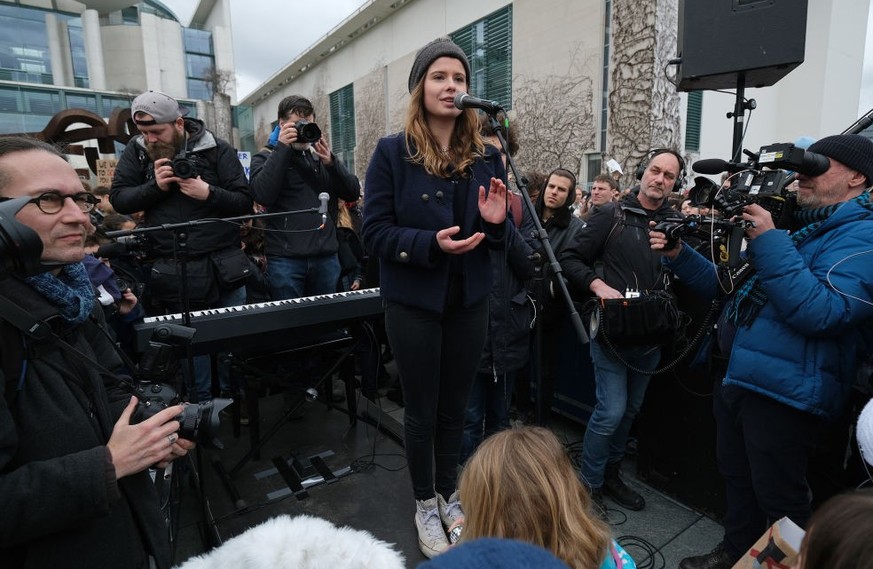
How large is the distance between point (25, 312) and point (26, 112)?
31.8m

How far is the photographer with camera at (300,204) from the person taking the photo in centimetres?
323

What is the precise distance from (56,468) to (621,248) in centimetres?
250

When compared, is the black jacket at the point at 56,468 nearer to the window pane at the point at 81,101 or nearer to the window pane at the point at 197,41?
the window pane at the point at 81,101

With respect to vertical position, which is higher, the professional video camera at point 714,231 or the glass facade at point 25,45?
the glass facade at point 25,45

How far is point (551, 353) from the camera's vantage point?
11.4 feet

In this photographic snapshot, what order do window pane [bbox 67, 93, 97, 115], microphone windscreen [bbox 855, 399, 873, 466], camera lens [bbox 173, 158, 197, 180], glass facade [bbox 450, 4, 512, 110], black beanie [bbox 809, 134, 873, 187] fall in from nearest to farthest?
1. microphone windscreen [bbox 855, 399, 873, 466]
2. black beanie [bbox 809, 134, 873, 187]
3. camera lens [bbox 173, 158, 197, 180]
4. glass facade [bbox 450, 4, 512, 110]
5. window pane [bbox 67, 93, 97, 115]

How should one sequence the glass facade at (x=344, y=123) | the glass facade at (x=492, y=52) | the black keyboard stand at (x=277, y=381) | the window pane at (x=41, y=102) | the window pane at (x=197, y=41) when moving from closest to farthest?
the black keyboard stand at (x=277, y=381), the glass facade at (x=492, y=52), the glass facade at (x=344, y=123), the window pane at (x=41, y=102), the window pane at (x=197, y=41)

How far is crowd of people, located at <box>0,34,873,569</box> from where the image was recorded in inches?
→ 45.4

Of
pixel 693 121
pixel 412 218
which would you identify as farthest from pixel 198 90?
pixel 412 218

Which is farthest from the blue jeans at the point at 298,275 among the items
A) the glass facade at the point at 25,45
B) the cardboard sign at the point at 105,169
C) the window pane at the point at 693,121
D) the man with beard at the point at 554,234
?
the glass facade at the point at 25,45

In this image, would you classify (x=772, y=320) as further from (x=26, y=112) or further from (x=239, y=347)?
(x=26, y=112)

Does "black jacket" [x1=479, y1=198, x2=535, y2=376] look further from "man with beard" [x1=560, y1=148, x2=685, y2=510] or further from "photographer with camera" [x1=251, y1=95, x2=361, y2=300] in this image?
"photographer with camera" [x1=251, y1=95, x2=361, y2=300]

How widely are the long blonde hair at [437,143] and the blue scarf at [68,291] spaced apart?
122cm

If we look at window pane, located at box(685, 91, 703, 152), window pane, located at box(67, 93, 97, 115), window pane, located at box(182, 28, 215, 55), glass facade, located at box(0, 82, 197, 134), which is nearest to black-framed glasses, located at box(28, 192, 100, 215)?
window pane, located at box(685, 91, 703, 152)
